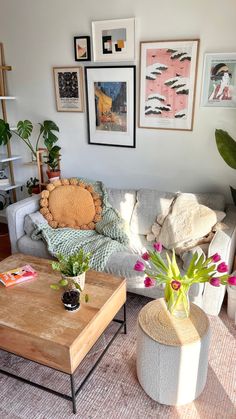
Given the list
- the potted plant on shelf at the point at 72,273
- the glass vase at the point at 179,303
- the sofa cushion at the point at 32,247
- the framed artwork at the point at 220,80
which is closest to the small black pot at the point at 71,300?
the potted plant on shelf at the point at 72,273

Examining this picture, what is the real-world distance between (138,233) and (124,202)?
0.28 meters

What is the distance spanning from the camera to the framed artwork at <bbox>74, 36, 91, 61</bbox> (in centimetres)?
279

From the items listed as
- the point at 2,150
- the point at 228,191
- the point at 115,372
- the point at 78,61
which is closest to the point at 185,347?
the point at 115,372

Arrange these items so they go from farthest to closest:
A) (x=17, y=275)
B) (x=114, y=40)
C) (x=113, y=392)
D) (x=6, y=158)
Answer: (x=6, y=158) < (x=114, y=40) < (x=17, y=275) < (x=113, y=392)

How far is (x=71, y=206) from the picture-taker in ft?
8.88

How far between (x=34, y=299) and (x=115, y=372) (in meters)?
0.61

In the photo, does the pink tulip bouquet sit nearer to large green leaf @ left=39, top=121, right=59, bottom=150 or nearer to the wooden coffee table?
the wooden coffee table

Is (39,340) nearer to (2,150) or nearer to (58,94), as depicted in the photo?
(58,94)

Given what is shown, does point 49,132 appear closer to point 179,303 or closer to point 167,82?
point 167,82

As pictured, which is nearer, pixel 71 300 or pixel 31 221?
pixel 71 300

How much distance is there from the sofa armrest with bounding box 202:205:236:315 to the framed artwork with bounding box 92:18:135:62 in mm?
1570

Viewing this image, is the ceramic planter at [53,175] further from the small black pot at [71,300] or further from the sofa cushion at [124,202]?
the small black pot at [71,300]

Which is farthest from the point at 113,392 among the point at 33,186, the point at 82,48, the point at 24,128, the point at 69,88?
the point at 82,48

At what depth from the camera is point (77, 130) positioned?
3119 millimetres
